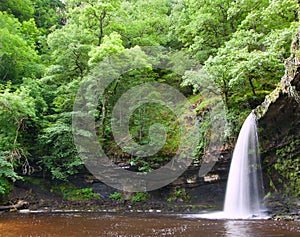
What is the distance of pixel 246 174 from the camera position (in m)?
11.6

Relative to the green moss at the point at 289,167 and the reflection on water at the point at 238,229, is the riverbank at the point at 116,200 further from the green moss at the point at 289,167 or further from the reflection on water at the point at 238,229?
the reflection on water at the point at 238,229

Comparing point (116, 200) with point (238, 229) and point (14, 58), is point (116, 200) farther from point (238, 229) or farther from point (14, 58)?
point (14, 58)

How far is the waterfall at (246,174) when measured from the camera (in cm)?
1124

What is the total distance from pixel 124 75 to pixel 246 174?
821 cm

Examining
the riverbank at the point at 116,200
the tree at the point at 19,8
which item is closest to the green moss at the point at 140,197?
the riverbank at the point at 116,200

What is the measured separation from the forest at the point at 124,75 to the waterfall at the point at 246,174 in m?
0.93

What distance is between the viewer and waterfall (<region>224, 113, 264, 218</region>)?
443 inches

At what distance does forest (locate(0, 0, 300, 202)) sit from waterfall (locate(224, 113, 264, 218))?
93 cm

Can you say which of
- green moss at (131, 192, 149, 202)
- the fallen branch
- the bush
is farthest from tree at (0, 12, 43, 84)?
green moss at (131, 192, 149, 202)

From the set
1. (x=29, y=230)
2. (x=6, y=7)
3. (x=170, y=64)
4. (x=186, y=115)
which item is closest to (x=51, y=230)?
(x=29, y=230)

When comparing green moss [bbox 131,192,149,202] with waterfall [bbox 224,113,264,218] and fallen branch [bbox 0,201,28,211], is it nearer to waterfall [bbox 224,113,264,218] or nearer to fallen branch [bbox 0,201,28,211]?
waterfall [bbox 224,113,264,218]

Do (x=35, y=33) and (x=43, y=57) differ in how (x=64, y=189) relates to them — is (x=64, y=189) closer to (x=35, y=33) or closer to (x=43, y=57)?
(x=43, y=57)

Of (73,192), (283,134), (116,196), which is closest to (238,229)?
(283,134)

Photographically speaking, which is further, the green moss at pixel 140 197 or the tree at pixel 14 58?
the tree at pixel 14 58
